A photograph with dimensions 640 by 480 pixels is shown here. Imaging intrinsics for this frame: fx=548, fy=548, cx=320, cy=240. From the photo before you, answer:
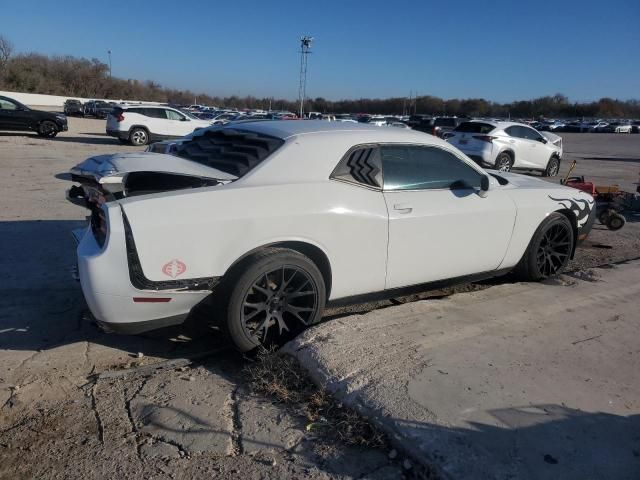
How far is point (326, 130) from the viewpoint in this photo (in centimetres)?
416

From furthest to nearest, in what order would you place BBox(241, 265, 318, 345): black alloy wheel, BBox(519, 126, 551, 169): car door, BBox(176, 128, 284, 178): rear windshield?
1. BBox(519, 126, 551, 169): car door
2. BBox(176, 128, 284, 178): rear windshield
3. BBox(241, 265, 318, 345): black alloy wheel

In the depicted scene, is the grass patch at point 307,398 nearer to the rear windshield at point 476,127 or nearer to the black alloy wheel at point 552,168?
the rear windshield at point 476,127

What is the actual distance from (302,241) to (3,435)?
6.51ft

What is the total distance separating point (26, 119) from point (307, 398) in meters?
22.4

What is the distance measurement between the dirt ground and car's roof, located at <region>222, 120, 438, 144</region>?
4.87ft

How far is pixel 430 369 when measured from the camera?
3.38m

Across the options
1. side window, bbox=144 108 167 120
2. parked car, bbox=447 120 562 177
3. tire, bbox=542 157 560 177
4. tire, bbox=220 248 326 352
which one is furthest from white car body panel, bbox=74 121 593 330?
side window, bbox=144 108 167 120

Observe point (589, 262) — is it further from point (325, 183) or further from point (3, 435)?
point (3, 435)

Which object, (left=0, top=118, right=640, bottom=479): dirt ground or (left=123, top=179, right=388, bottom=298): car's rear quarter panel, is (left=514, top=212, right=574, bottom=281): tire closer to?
(left=0, top=118, right=640, bottom=479): dirt ground

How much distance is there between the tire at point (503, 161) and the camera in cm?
1526

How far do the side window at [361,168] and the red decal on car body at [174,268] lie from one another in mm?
1255

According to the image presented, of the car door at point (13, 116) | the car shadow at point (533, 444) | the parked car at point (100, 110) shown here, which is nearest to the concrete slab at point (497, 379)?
the car shadow at point (533, 444)

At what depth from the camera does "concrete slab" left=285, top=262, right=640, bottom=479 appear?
262 centimetres

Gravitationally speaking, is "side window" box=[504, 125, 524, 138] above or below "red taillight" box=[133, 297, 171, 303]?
above
